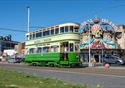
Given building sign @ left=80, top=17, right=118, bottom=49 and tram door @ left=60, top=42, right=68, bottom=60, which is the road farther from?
building sign @ left=80, top=17, right=118, bottom=49

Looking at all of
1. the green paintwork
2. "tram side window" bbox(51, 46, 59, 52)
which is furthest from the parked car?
"tram side window" bbox(51, 46, 59, 52)

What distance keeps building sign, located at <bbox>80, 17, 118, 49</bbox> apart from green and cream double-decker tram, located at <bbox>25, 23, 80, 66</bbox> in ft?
46.8

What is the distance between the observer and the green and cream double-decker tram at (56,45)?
48.2 meters

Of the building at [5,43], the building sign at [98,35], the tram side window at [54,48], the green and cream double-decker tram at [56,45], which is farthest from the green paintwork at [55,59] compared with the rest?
the building at [5,43]

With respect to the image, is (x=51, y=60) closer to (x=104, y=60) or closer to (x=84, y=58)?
(x=104, y=60)

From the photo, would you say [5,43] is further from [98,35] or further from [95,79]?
[95,79]

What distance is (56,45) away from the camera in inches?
1969

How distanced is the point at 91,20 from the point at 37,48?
57.2ft

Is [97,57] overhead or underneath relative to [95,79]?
overhead

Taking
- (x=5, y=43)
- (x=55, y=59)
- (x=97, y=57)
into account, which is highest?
(x=5, y=43)

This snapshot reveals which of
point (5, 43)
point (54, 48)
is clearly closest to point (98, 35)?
point (54, 48)

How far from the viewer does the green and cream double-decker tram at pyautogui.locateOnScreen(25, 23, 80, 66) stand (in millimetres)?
48188

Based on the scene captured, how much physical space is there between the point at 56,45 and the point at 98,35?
21718 millimetres

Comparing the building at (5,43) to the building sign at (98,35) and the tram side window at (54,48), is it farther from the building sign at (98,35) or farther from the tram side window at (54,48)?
the tram side window at (54,48)
